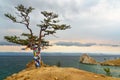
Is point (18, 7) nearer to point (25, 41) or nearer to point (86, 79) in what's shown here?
point (25, 41)

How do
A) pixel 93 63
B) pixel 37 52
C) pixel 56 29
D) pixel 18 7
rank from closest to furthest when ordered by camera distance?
pixel 37 52 → pixel 18 7 → pixel 56 29 → pixel 93 63

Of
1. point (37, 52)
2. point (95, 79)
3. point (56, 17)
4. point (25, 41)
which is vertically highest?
point (56, 17)

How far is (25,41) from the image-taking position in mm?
45188

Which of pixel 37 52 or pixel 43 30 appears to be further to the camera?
pixel 43 30

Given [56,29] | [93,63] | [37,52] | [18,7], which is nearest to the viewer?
[37,52]

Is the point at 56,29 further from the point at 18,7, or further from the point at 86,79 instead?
the point at 86,79

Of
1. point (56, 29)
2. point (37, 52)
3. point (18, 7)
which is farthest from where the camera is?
point (56, 29)

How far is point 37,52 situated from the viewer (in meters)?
32.0

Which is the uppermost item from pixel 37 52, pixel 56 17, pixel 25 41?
pixel 56 17

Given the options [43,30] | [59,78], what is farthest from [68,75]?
[43,30]

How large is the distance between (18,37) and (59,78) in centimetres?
2391

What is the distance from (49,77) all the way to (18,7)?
20.9 m

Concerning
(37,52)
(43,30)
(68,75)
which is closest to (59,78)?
(68,75)

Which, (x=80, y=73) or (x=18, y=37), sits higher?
(x=18, y=37)
